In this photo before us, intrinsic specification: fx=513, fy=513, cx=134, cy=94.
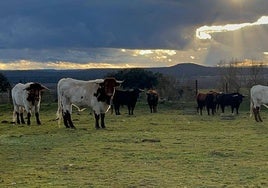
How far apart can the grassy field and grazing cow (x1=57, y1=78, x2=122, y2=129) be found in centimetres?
238

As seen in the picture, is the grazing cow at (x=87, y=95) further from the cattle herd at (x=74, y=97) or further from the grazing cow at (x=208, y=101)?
the grazing cow at (x=208, y=101)

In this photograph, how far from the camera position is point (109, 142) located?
18.7 m

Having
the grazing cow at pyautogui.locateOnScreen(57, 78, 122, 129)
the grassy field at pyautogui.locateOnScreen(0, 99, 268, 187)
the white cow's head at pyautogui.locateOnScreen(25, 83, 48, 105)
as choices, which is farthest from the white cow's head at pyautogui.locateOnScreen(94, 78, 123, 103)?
the white cow's head at pyautogui.locateOnScreen(25, 83, 48, 105)

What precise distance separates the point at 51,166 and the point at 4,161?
5.96 feet

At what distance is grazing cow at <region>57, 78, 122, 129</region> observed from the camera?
25484 mm

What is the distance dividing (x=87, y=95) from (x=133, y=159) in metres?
11.6

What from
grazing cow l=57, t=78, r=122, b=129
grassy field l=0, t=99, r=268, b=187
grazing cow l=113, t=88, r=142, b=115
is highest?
grazing cow l=57, t=78, r=122, b=129

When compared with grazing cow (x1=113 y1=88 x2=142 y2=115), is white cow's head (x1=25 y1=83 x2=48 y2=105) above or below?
above

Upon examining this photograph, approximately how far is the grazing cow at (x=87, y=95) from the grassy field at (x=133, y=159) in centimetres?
238

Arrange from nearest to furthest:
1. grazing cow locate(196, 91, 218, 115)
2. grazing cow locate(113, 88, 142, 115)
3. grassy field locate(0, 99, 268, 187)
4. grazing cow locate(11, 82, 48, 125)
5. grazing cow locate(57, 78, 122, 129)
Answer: grassy field locate(0, 99, 268, 187) < grazing cow locate(57, 78, 122, 129) < grazing cow locate(11, 82, 48, 125) < grazing cow locate(113, 88, 142, 115) < grazing cow locate(196, 91, 218, 115)

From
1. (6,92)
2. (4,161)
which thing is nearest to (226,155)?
(4,161)

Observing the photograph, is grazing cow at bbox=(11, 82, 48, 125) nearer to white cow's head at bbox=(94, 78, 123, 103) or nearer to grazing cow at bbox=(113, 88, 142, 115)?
white cow's head at bbox=(94, 78, 123, 103)

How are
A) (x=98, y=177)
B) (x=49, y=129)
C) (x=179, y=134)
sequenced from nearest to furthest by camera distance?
1. (x=98, y=177)
2. (x=179, y=134)
3. (x=49, y=129)

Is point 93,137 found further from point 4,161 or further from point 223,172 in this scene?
point 223,172
